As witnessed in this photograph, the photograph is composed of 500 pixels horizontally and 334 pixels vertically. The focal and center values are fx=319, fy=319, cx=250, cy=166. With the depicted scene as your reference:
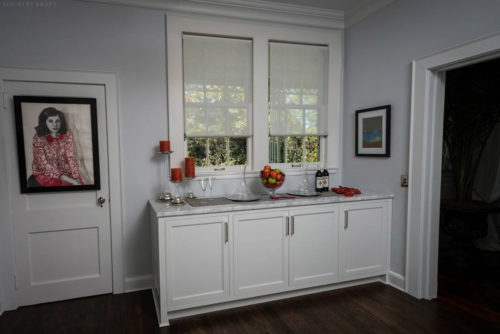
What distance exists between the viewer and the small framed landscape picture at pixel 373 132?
3.12 meters

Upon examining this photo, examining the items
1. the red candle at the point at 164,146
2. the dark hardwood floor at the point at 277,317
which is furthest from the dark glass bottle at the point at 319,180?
Answer: the red candle at the point at 164,146

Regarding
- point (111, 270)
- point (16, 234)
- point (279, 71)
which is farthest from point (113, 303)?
point (279, 71)

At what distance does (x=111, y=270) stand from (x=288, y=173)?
2029mm

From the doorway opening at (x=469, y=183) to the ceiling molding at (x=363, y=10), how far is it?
113cm

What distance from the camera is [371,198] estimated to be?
3.09 metres

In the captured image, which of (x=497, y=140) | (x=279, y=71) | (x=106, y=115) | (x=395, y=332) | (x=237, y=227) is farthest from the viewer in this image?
(x=497, y=140)

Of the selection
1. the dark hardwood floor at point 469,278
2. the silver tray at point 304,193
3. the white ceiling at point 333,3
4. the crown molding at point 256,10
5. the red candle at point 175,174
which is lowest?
the dark hardwood floor at point 469,278

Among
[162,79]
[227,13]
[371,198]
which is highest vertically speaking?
[227,13]

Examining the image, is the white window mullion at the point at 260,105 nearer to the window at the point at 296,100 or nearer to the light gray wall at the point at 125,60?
the window at the point at 296,100

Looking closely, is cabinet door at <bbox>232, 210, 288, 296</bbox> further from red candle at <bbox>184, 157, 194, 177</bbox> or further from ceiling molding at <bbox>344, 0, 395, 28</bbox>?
ceiling molding at <bbox>344, 0, 395, 28</bbox>

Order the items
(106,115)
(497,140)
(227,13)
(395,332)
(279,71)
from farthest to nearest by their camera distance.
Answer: (497,140)
(279,71)
(227,13)
(106,115)
(395,332)

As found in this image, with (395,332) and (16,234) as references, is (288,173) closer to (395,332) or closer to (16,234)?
(395,332)

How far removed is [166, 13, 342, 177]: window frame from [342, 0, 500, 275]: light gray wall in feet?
0.50

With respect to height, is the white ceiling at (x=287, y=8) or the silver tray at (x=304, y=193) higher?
the white ceiling at (x=287, y=8)
